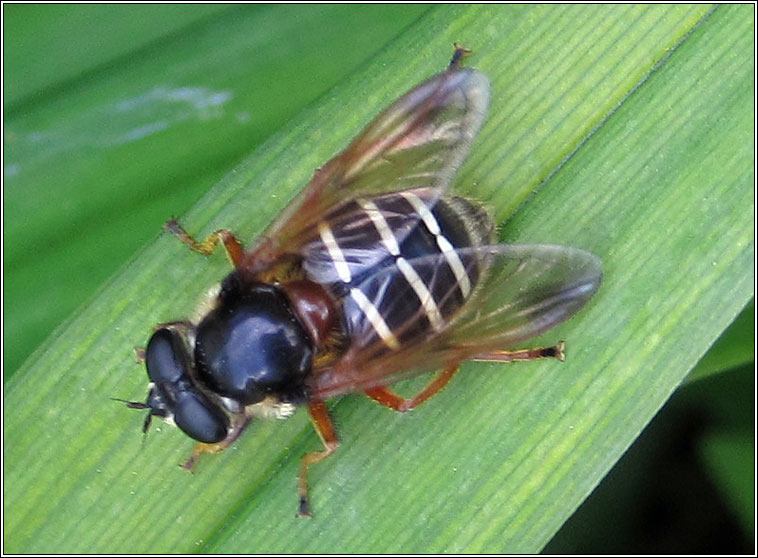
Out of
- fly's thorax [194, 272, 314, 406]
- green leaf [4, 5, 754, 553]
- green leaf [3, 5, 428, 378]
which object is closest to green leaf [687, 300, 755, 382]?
green leaf [4, 5, 754, 553]

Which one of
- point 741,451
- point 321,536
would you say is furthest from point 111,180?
point 741,451

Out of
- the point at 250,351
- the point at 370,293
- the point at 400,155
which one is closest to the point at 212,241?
the point at 250,351

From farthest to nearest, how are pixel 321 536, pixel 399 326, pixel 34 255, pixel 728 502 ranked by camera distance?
pixel 728 502 < pixel 34 255 < pixel 321 536 < pixel 399 326

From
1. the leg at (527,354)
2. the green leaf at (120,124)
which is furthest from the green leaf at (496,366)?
the green leaf at (120,124)

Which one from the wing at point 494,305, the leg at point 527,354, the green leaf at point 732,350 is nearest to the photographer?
the wing at point 494,305

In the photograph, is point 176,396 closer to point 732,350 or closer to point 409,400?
point 409,400

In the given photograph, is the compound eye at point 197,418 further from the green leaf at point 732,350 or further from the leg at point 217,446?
the green leaf at point 732,350

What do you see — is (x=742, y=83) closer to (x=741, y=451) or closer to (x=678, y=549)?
(x=741, y=451)
